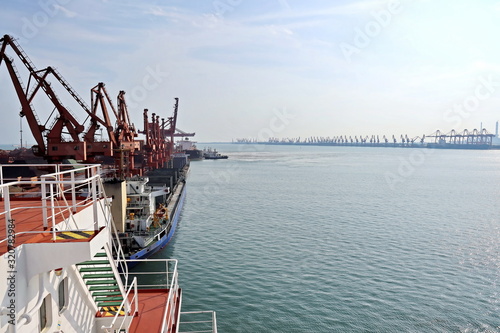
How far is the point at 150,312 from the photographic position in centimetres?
851

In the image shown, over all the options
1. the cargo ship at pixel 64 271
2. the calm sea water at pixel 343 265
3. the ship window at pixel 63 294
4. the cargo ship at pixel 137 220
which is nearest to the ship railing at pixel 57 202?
the cargo ship at pixel 64 271

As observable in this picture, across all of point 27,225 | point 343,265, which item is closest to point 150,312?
point 27,225

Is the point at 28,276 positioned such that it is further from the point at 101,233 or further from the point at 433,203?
the point at 433,203

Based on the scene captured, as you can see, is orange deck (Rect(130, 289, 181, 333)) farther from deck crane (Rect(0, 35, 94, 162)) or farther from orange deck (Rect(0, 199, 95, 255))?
deck crane (Rect(0, 35, 94, 162))

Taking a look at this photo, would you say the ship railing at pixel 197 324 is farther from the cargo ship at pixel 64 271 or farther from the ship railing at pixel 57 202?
the ship railing at pixel 57 202

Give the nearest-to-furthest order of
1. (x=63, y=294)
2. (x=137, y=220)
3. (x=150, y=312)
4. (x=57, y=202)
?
(x=63, y=294), (x=57, y=202), (x=150, y=312), (x=137, y=220)

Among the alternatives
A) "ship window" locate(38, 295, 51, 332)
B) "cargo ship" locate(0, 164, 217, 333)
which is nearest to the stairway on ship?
"cargo ship" locate(0, 164, 217, 333)

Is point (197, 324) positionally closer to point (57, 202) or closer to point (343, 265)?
point (343, 265)

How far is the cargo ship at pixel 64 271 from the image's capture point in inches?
190

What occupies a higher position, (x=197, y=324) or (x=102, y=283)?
(x=102, y=283)

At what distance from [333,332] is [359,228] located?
19.7 meters

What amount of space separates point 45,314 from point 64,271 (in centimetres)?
73

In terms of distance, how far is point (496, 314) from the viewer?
61.1ft

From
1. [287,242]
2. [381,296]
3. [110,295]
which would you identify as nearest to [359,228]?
[287,242]
